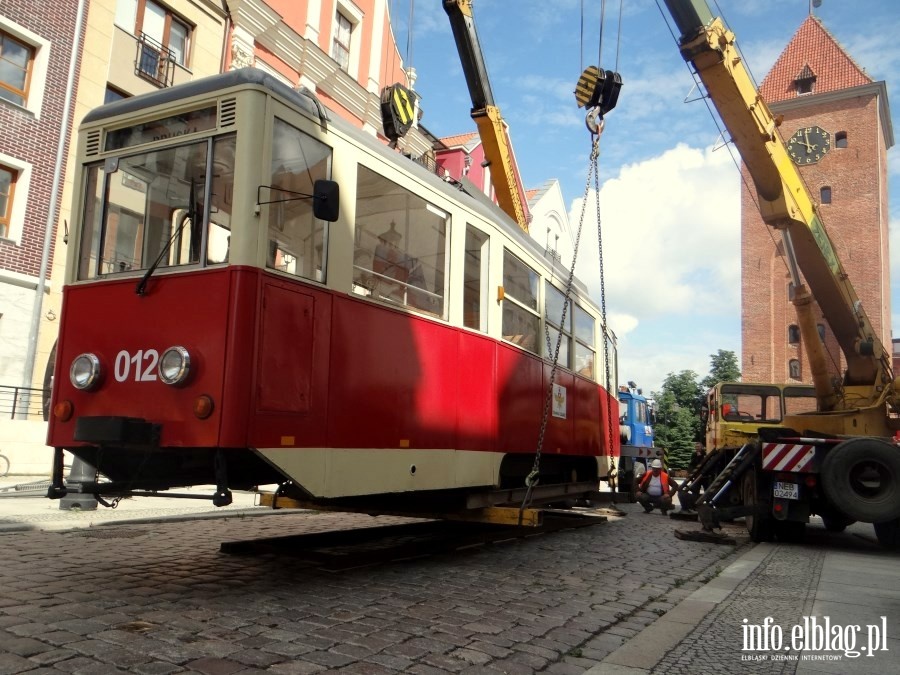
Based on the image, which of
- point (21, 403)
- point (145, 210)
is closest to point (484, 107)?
point (145, 210)

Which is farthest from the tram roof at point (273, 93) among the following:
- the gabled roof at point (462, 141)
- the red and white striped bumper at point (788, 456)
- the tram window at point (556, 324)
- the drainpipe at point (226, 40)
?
the gabled roof at point (462, 141)

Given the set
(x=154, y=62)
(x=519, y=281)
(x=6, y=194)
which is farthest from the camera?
(x=154, y=62)

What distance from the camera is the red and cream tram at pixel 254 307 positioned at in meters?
4.70

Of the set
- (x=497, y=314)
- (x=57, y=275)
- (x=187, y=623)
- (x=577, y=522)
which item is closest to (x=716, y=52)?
(x=497, y=314)

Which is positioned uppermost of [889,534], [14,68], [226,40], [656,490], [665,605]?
[226,40]

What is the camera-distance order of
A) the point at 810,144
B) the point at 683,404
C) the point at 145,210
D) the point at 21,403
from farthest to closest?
the point at 683,404, the point at 810,144, the point at 21,403, the point at 145,210

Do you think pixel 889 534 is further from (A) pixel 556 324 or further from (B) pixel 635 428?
(B) pixel 635 428

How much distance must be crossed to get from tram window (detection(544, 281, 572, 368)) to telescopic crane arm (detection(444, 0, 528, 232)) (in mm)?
1962

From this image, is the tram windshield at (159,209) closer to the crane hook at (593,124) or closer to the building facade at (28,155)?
the crane hook at (593,124)

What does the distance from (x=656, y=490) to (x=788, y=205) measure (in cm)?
581

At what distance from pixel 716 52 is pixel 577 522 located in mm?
7276

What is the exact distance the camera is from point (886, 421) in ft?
38.5

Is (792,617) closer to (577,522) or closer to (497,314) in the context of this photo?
(497,314)

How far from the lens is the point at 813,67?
50594 millimetres
